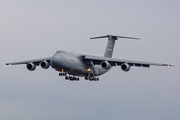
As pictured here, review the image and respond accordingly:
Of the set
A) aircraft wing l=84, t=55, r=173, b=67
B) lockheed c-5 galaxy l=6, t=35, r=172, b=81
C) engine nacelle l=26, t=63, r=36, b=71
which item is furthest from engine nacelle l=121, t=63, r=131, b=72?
engine nacelle l=26, t=63, r=36, b=71

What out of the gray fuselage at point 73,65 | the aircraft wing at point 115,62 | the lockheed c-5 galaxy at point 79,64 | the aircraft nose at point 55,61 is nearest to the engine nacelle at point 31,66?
the lockheed c-5 galaxy at point 79,64

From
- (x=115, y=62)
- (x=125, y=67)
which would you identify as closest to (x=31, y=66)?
(x=115, y=62)

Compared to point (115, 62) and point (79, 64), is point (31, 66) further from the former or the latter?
point (115, 62)

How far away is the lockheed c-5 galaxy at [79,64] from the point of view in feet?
139

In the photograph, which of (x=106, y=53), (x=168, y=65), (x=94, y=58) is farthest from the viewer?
(x=106, y=53)

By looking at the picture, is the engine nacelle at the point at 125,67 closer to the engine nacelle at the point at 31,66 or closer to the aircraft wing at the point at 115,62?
the aircraft wing at the point at 115,62

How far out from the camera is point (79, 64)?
146 feet

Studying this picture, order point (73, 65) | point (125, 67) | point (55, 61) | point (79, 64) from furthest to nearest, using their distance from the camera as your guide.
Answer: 1. point (79, 64)
2. point (73, 65)
3. point (125, 67)
4. point (55, 61)

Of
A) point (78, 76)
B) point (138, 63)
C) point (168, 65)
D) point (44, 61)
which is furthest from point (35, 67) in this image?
point (168, 65)

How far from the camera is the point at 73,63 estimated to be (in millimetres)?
43531

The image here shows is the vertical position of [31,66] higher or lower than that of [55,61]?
lower

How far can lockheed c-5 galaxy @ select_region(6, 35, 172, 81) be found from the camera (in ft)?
139

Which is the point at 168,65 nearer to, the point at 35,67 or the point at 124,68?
the point at 124,68

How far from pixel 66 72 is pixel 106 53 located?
8419mm
